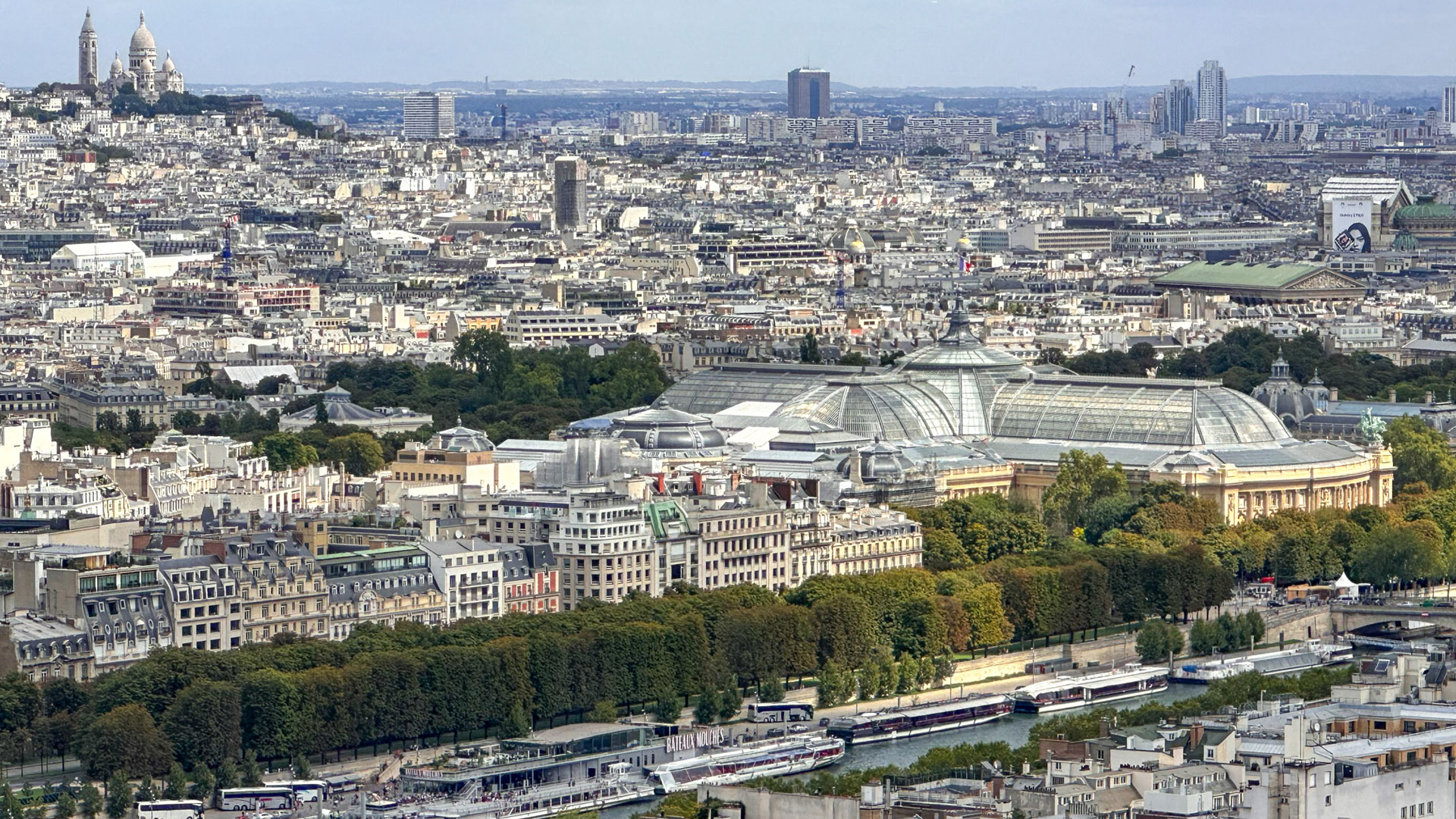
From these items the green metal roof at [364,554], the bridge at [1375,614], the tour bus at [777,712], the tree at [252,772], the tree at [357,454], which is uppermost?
the green metal roof at [364,554]

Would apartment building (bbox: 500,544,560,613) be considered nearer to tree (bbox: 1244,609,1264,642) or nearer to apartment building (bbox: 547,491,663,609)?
apartment building (bbox: 547,491,663,609)

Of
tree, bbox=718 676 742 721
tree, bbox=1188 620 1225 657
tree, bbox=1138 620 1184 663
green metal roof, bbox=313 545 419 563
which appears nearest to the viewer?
tree, bbox=718 676 742 721

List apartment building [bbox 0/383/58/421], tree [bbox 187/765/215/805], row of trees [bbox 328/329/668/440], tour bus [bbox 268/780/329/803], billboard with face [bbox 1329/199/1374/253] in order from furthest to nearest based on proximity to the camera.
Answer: billboard with face [bbox 1329/199/1374/253]
apartment building [bbox 0/383/58/421]
row of trees [bbox 328/329/668/440]
tree [bbox 187/765/215/805]
tour bus [bbox 268/780/329/803]

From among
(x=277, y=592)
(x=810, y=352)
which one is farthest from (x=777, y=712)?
(x=810, y=352)

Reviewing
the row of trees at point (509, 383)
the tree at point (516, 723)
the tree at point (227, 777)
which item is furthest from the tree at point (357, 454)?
the tree at point (227, 777)

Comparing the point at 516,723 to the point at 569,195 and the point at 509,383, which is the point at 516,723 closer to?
the point at 509,383

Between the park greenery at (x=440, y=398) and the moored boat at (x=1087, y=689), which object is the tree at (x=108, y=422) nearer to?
the park greenery at (x=440, y=398)

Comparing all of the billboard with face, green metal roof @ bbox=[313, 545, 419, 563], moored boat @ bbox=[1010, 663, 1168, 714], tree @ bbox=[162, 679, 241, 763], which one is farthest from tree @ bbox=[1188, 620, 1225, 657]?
the billboard with face

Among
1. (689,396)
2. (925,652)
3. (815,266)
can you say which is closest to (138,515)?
(925,652)
